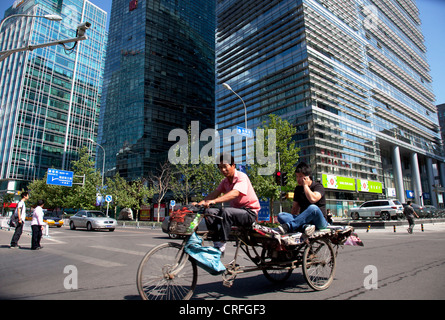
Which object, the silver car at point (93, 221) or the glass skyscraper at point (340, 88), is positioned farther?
the glass skyscraper at point (340, 88)

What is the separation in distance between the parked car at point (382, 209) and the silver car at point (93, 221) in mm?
23537

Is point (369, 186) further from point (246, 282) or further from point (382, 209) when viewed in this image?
point (246, 282)

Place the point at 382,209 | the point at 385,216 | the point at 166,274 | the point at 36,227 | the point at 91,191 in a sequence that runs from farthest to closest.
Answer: the point at 91,191 < the point at 382,209 < the point at 385,216 < the point at 36,227 < the point at 166,274

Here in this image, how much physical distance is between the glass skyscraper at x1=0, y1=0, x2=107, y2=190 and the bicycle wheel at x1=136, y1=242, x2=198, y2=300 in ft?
276

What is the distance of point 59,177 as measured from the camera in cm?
3556

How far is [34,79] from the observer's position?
7506cm

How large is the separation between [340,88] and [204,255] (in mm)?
57366

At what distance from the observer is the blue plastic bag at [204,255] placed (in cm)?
297

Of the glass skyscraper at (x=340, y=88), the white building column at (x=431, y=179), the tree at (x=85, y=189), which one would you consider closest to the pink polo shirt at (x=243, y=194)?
the tree at (x=85, y=189)

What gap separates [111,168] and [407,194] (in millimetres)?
81499

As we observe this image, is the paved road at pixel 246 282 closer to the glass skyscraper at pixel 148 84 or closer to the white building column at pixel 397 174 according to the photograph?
the white building column at pixel 397 174

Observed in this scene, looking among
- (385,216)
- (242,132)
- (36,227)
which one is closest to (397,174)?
(385,216)

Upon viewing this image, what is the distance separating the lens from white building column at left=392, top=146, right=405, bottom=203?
190 feet

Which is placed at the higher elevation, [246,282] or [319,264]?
[319,264]
